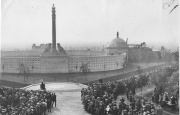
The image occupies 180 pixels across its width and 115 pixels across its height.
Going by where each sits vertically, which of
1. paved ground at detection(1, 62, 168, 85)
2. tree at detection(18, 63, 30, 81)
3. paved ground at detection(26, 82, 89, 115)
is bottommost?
paved ground at detection(26, 82, 89, 115)

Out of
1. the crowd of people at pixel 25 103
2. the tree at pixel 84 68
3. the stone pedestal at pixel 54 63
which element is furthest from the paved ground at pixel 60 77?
the crowd of people at pixel 25 103

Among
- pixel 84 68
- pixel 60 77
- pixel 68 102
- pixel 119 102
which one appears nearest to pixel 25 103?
pixel 68 102

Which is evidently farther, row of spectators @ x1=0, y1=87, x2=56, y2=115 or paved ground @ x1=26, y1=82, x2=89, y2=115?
paved ground @ x1=26, y1=82, x2=89, y2=115

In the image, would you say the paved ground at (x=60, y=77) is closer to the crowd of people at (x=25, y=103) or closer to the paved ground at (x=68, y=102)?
the paved ground at (x=68, y=102)

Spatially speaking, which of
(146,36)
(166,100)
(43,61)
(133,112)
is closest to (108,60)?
(43,61)

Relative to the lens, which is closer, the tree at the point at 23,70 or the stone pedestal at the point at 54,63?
the tree at the point at 23,70

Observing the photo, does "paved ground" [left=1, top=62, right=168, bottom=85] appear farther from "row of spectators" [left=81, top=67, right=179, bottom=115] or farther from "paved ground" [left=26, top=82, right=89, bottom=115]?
"row of spectators" [left=81, top=67, right=179, bottom=115]

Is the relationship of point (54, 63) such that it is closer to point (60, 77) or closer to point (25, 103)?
point (60, 77)

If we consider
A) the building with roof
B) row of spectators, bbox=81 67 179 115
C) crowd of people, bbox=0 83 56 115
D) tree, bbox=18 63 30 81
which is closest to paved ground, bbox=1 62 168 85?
tree, bbox=18 63 30 81

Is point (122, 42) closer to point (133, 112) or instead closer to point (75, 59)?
point (75, 59)
